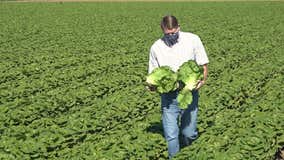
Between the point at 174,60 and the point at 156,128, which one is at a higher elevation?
the point at 174,60

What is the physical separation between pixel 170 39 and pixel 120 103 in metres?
4.21

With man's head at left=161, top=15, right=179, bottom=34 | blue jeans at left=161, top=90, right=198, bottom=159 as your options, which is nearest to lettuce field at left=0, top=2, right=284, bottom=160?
blue jeans at left=161, top=90, right=198, bottom=159

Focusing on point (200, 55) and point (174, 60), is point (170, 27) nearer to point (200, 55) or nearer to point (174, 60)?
point (174, 60)

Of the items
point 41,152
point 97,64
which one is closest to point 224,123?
point 41,152

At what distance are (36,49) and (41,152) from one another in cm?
1400

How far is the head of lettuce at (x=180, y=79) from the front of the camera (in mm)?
7340

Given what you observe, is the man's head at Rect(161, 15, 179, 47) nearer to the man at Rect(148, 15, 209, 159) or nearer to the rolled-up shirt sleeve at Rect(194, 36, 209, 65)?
the man at Rect(148, 15, 209, 159)

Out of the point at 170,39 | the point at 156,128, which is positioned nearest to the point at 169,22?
the point at 170,39

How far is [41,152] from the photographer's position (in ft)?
26.8

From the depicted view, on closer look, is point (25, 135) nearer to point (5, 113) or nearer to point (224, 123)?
point (5, 113)

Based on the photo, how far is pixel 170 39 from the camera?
7.40 m

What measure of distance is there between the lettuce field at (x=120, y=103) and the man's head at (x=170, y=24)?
78.7 inches

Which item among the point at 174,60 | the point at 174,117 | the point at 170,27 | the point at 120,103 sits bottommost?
the point at 120,103

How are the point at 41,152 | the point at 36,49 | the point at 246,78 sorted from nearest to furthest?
the point at 41,152, the point at 246,78, the point at 36,49
